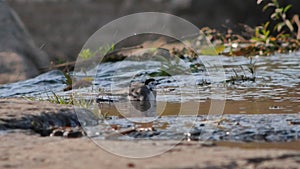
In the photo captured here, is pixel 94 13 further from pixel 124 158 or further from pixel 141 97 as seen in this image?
pixel 124 158

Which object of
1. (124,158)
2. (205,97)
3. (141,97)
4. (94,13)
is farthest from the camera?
(94,13)

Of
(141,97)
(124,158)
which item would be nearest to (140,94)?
(141,97)

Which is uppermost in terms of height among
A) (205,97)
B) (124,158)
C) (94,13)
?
(94,13)

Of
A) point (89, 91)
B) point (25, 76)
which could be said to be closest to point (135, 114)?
point (89, 91)

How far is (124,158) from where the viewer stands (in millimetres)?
2295

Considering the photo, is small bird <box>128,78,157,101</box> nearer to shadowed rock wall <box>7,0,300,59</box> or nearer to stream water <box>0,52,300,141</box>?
stream water <box>0,52,300,141</box>

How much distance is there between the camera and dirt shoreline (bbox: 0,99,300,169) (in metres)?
2.15

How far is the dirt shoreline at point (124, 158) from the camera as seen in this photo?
2.15 meters

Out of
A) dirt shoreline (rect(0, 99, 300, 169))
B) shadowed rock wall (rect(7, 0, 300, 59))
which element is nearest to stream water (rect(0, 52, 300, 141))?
dirt shoreline (rect(0, 99, 300, 169))

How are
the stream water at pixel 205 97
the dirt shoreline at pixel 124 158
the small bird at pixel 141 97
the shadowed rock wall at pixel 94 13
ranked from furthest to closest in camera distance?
the shadowed rock wall at pixel 94 13 < the small bird at pixel 141 97 < the stream water at pixel 205 97 < the dirt shoreline at pixel 124 158

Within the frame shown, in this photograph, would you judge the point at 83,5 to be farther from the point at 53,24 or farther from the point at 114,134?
the point at 114,134

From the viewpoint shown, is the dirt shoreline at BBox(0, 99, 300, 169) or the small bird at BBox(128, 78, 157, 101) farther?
the small bird at BBox(128, 78, 157, 101)

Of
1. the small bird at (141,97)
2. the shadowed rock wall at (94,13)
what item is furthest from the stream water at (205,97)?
the shadowed rock wall at (94,13)

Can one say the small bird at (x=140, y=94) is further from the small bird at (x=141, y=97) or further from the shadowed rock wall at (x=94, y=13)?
the shadowed rock wall at (x=94, y=13)
